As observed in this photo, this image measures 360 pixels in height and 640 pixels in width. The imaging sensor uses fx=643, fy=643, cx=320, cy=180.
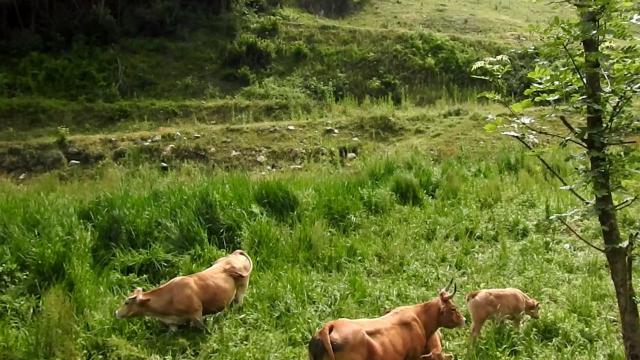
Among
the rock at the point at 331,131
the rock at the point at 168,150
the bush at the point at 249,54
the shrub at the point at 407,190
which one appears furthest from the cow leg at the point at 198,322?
the bush at the point at 249,54

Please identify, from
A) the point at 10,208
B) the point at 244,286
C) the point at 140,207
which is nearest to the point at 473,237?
the point at 244,286

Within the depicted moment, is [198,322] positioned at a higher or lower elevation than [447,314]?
lower

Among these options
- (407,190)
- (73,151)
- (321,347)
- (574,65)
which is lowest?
(73,151)

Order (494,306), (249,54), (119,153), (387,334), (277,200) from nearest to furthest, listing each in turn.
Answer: (387,334), (494,306), (277,200), (119,153), (249,54)

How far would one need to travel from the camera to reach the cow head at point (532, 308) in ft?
14.9

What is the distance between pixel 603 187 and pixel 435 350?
1570 millimetres

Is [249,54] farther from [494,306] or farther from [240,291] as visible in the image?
[494,306]

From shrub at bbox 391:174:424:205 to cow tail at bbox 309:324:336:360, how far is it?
4.12 meters

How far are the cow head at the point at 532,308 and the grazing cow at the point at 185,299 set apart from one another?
84.3 inches

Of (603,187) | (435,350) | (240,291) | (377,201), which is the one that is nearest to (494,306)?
(435,350)

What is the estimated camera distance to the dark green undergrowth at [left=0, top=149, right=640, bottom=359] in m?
4.46

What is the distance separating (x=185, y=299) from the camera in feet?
14.9

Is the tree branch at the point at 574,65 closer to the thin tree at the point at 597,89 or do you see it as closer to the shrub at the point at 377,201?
the thin tree at the point at 597,89

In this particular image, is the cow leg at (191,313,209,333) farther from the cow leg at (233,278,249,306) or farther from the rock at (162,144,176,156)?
the rock at (162,144,176,156)
